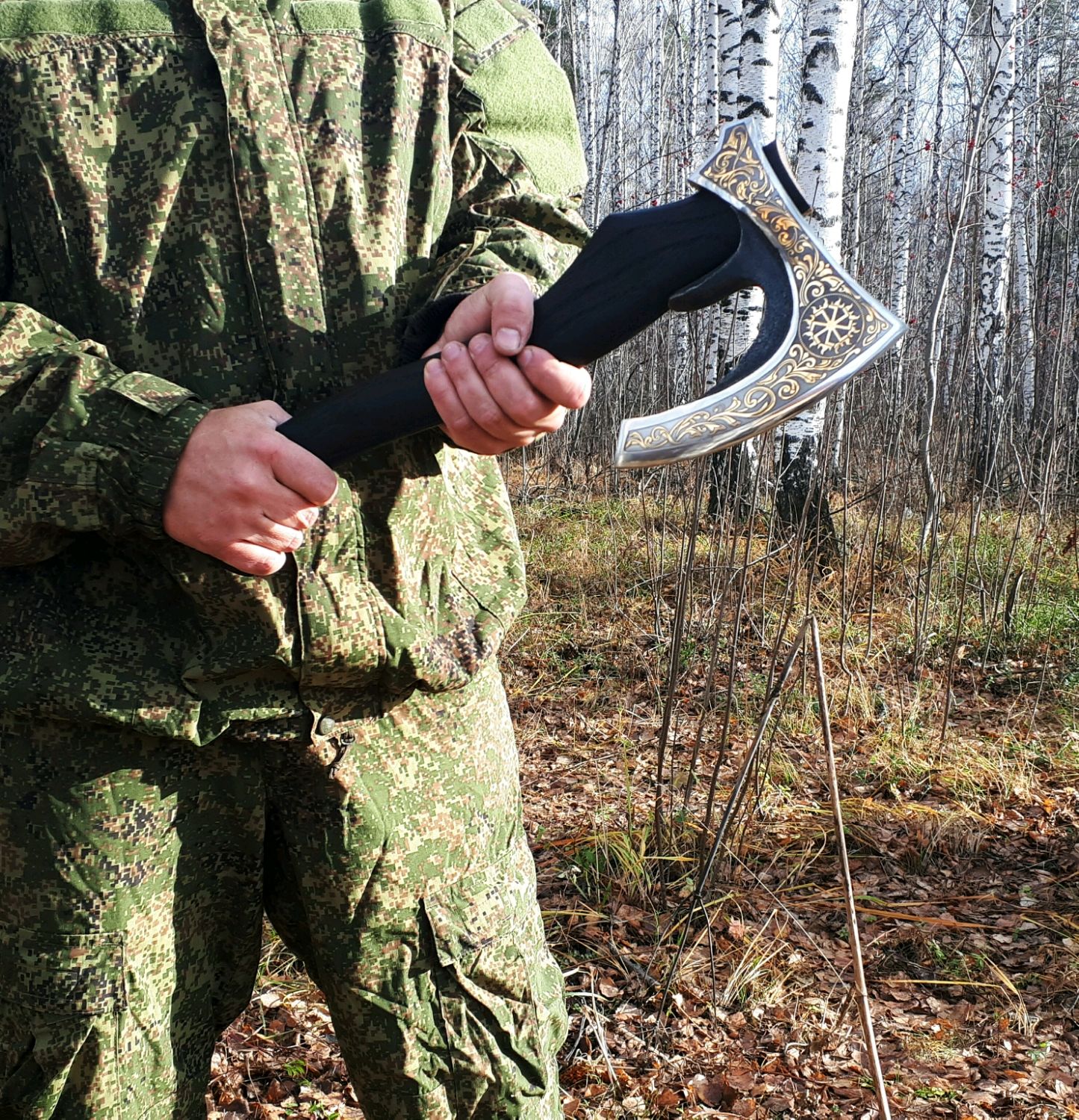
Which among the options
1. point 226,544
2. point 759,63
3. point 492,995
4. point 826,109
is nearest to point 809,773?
point 492,995

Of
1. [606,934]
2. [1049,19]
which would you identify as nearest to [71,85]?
[606,934]

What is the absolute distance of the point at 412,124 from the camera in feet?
3.60

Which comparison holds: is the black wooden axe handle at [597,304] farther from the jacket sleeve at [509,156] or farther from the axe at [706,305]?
the jacket sleeve at [509,156]

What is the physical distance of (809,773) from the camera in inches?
133

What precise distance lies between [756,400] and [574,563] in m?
4.68

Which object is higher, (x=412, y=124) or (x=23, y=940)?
(x=412, y=124)

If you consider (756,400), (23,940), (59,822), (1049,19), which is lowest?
(23,940)

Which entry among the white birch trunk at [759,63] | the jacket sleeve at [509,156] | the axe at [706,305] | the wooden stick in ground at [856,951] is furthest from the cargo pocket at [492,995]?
the white birch trunk at [759,63]

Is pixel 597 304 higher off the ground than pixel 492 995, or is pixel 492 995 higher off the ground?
pixel 597 304

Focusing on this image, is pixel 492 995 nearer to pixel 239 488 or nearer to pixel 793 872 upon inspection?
pixel 239 488

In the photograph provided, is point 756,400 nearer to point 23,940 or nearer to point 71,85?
point 71,85

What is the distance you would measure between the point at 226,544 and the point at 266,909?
0.53 metres

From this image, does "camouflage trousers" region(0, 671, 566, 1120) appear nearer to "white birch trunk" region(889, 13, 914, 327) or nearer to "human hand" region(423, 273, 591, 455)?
"human hand" region(423, 273, 591, 455)

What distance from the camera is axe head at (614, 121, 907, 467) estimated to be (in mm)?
893
